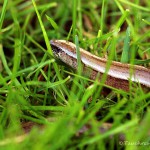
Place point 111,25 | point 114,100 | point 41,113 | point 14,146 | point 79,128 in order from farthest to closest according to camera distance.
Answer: point 111,25 < point 114,100 < point 41,113 < point 79,128 < point 14,146

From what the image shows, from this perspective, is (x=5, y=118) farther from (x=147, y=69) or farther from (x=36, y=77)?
(x=147, y=69)

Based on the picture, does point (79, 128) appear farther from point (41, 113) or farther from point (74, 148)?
point (41, 113)

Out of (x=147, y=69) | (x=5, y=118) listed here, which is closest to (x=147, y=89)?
(x=147, y=69)

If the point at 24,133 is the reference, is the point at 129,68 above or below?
above

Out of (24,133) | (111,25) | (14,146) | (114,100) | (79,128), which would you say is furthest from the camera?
(111,25)

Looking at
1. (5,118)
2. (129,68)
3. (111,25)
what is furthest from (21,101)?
(111,25)

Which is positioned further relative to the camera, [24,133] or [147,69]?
[147,69]
